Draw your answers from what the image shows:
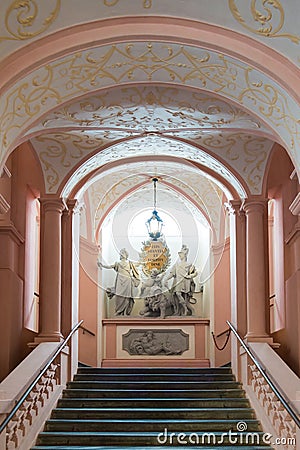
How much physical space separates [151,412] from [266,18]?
18.2 feet

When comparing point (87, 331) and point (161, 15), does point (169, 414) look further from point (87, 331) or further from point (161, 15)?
point (87, 331)

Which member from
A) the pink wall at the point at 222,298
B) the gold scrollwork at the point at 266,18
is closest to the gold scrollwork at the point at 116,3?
the gold scrollwork at the point at 266,18

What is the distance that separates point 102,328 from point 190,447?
6937mm

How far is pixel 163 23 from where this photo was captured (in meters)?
8.13

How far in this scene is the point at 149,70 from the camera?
908 centimetres

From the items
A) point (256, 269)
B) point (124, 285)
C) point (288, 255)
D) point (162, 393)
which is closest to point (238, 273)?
point (256, 269)

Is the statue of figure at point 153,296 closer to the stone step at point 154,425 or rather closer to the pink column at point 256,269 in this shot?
the pink column at point 256,269

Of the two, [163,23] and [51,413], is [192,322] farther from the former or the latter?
[163,23]

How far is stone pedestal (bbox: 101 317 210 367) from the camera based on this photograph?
16281mm

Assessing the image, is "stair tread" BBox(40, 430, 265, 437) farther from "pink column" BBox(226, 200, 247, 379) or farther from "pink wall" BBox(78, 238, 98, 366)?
"pink wall" BBox(78, 238, 98, 366)


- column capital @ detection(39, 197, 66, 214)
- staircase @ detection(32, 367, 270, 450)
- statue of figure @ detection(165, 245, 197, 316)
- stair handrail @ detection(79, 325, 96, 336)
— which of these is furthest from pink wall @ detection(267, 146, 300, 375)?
stair handrail @ detection(79, 325, 96, 336)

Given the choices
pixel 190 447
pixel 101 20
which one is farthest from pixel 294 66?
pixel 190 447

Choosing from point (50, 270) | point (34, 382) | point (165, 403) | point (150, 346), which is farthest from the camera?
point (150, 346)

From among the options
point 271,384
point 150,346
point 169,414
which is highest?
point 150,346
